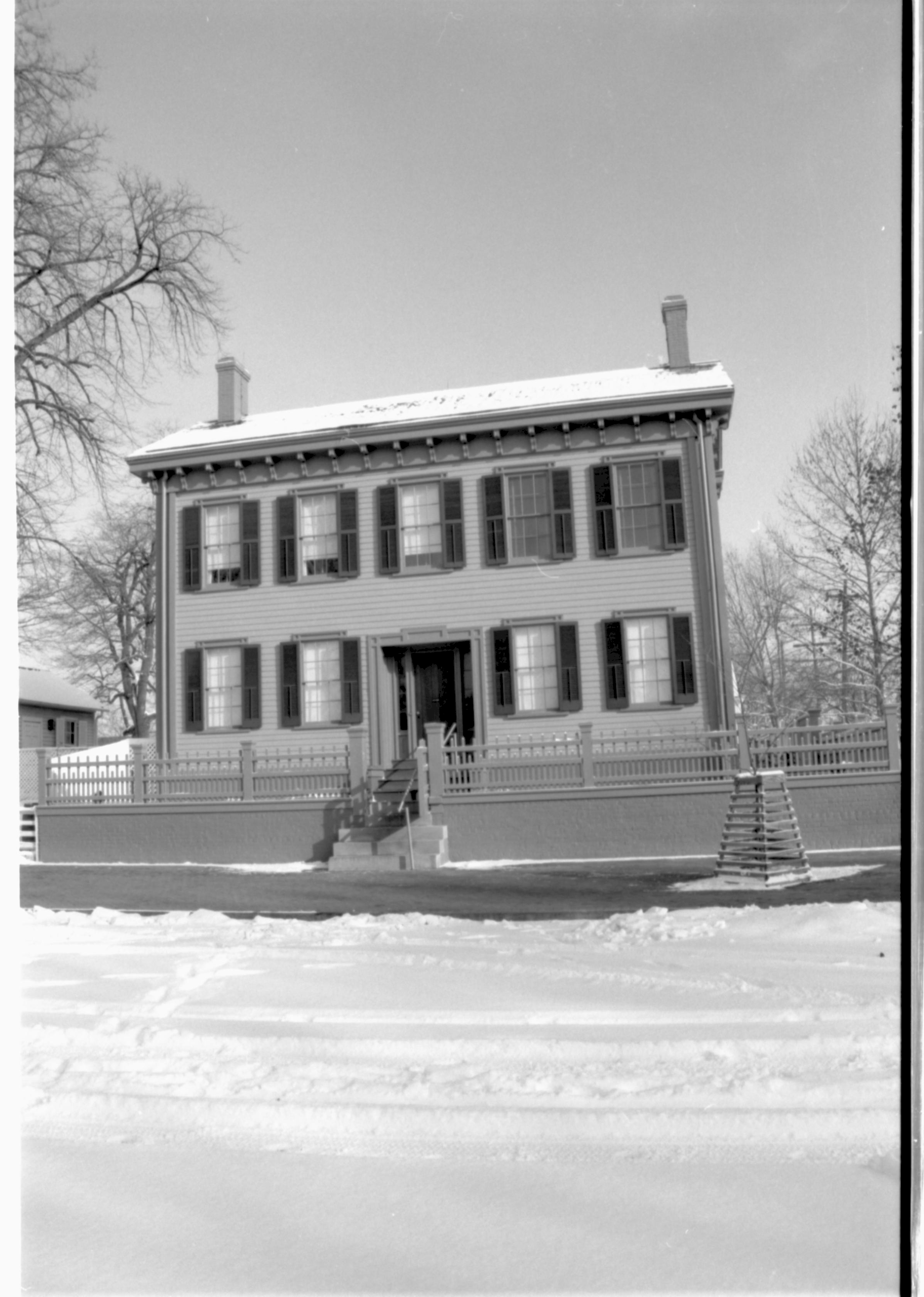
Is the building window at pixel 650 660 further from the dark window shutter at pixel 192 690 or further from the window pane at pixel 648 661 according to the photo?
the dark window shutter at pixel 192 690

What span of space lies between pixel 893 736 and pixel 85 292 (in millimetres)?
1926

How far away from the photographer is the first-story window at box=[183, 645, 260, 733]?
2.48 metres

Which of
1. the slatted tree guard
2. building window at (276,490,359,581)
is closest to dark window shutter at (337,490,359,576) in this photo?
building window at (276,490,359,581)

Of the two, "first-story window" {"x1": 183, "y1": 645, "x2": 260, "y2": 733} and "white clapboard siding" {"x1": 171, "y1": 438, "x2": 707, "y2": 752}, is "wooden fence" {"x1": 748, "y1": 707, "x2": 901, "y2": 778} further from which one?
"first-story window" {"x1": 183, "y1": 645, "x2": 260, "y2": 733}

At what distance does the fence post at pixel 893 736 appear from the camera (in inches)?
61.2

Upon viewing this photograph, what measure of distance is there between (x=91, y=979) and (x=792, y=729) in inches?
68.9

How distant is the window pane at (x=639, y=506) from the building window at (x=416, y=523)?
1.65 ft

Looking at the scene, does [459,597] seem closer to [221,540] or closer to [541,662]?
[541,662]

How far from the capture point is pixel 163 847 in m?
2.83

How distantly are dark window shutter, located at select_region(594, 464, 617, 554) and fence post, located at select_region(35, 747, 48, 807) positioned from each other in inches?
65.0

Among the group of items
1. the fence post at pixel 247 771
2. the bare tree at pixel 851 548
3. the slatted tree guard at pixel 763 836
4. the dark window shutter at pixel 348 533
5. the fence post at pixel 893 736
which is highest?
the dark window shutter at pixel 348 533

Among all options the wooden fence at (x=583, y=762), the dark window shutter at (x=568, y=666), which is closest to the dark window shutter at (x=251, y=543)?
the wooden fence at (x=583, y=762)

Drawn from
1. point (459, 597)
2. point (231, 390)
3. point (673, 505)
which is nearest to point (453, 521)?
point (459, 597)

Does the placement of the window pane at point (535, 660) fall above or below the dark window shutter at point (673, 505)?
below
